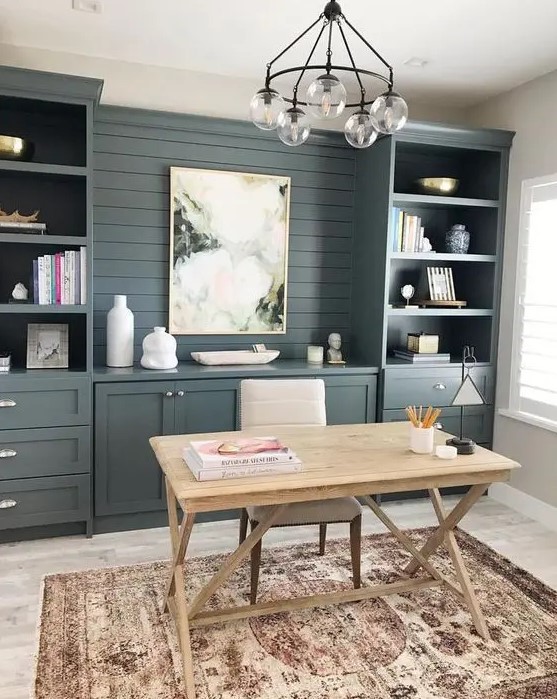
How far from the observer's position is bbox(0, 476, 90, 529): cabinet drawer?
3.35 meters

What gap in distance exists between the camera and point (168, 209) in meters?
3.98

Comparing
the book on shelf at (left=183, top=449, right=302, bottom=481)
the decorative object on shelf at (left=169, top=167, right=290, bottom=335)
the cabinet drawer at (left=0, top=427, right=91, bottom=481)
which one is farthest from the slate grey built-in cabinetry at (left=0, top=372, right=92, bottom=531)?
the book on shelf at (left=183, top=449, right=302, bottom=481)

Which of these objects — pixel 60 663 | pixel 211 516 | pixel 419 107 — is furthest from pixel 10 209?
pixel 419 107

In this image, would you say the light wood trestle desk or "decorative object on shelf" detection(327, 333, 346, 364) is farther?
"decorative object on shelf" detection(327, 333, 346, 364)

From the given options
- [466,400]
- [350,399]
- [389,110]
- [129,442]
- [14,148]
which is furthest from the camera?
[350,399]

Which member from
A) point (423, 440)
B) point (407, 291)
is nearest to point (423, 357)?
point (407, 291)

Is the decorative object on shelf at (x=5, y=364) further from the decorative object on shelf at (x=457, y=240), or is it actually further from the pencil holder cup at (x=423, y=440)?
the decorative object on shelf at (x=457, y=240)

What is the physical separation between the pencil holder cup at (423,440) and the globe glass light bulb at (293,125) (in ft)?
4.01

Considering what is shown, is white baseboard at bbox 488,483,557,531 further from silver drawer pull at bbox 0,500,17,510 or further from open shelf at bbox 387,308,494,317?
silver drawer pull at bbox 0,500,17,510

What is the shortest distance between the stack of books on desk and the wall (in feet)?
7.28

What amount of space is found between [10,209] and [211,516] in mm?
2104

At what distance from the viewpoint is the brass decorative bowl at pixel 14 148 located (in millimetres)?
3281

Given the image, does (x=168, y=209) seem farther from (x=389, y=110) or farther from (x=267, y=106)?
(x=389, y=110)

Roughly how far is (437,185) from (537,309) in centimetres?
102
